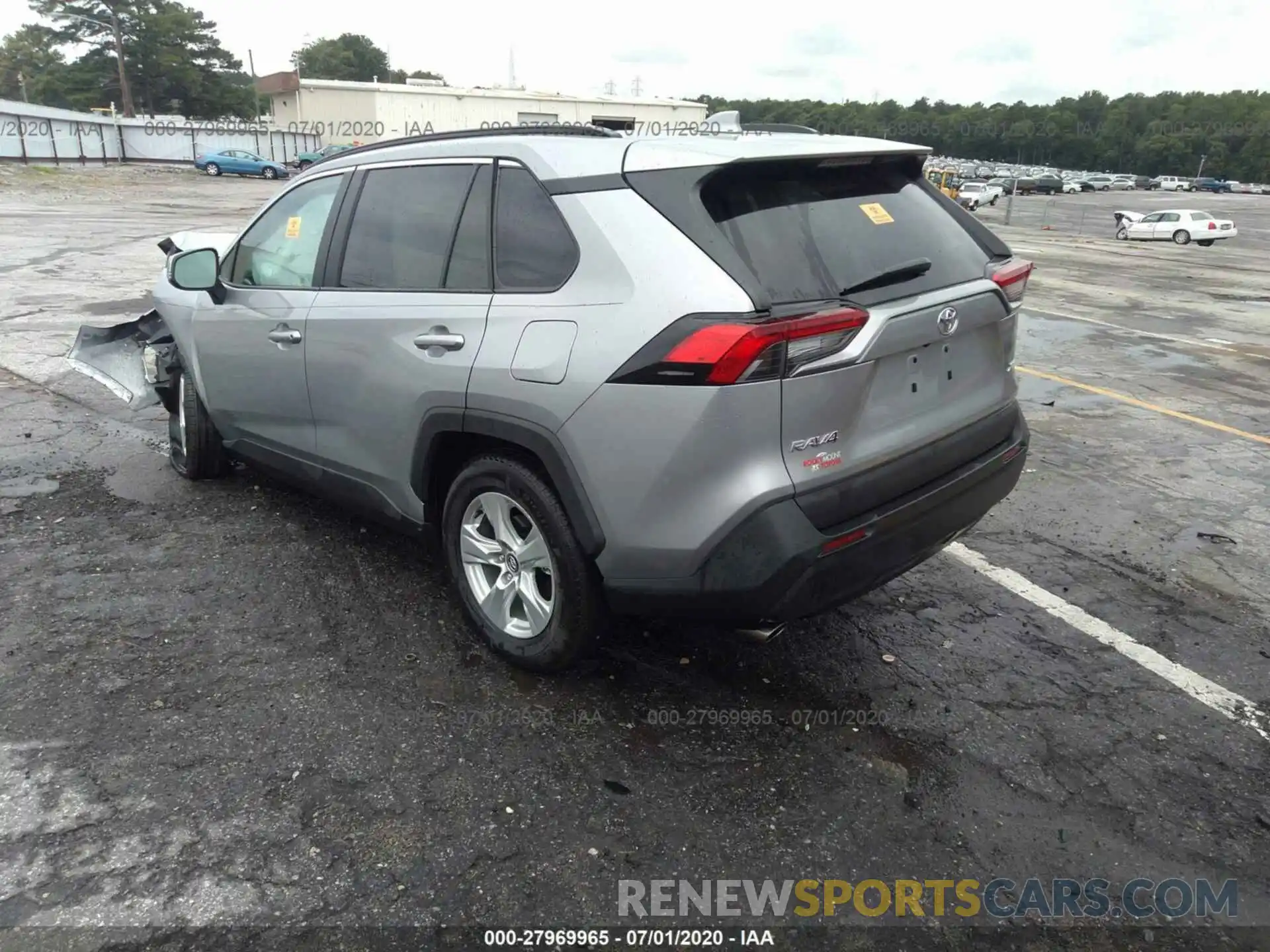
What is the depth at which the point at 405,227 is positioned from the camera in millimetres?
3406

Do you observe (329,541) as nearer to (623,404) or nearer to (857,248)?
(623,404)

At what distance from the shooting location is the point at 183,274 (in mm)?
4074

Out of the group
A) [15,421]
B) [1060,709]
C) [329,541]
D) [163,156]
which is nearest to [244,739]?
[329,541]

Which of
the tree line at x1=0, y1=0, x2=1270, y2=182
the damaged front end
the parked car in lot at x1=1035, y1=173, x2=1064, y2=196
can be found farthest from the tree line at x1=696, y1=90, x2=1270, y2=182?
the damaged front end

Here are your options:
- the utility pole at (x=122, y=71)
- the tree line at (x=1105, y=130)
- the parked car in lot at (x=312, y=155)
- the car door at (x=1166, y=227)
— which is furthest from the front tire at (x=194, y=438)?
the tree line at (x=1105, y=130)

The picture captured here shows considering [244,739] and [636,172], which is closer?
[636,172]

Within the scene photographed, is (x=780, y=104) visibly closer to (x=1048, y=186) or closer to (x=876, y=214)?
(x=1048, y=186)

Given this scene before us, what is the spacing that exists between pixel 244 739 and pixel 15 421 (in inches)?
175

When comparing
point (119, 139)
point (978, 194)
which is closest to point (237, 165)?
point (119, 139)

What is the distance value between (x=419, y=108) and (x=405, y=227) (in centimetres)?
6057

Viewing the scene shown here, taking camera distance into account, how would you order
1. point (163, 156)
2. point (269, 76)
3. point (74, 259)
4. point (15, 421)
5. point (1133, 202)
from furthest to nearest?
point (269, 76) < point (1133, 202) < point (163, 156) < point (74, 259) < point (15, 421)

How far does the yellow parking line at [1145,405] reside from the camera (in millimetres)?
6259

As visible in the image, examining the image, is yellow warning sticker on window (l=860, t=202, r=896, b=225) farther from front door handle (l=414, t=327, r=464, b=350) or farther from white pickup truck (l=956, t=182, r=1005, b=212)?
white pickup truck (l=956, t=182, r=1005, b=212)

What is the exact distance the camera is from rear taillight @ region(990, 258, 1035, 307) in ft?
10.4
